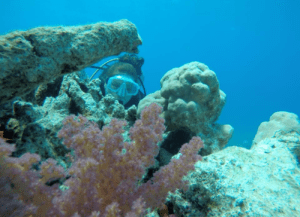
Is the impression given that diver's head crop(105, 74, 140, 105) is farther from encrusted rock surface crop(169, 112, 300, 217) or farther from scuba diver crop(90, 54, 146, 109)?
encrusted rock surface crop(169, 112, 300, 217)

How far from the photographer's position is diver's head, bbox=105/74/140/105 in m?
6.12

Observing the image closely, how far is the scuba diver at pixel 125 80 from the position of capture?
6.15 m

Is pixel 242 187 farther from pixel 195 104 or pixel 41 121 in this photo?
pixel 41 121

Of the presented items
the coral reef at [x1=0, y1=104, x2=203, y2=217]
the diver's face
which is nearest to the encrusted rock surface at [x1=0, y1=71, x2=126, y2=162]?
the coral reef at [x1=0, y1=104, x2=203, y2=217]

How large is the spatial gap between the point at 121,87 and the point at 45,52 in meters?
4.13

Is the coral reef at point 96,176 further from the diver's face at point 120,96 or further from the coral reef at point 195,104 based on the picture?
→ the diver's face at point 120,96

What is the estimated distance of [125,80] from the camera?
609 centimetres

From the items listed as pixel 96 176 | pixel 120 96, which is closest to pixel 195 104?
pixel 96 176

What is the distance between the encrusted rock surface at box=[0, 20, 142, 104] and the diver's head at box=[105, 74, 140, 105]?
319cm

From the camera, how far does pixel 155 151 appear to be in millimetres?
1718

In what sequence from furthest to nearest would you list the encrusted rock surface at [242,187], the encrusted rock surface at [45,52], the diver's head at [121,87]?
the diver's head at [121,87], the encrusted rock surface at [45,52], the encrusted rock surface at [242,187]

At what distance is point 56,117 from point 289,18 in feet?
261

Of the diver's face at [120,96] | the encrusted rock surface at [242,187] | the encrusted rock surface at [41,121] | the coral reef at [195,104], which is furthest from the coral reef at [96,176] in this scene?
the diver's face at [120,96]

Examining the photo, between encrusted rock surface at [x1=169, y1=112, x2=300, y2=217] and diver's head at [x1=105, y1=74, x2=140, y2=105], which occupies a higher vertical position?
diver's head at [x1=105, y1=74, x2=140, y2=105]
